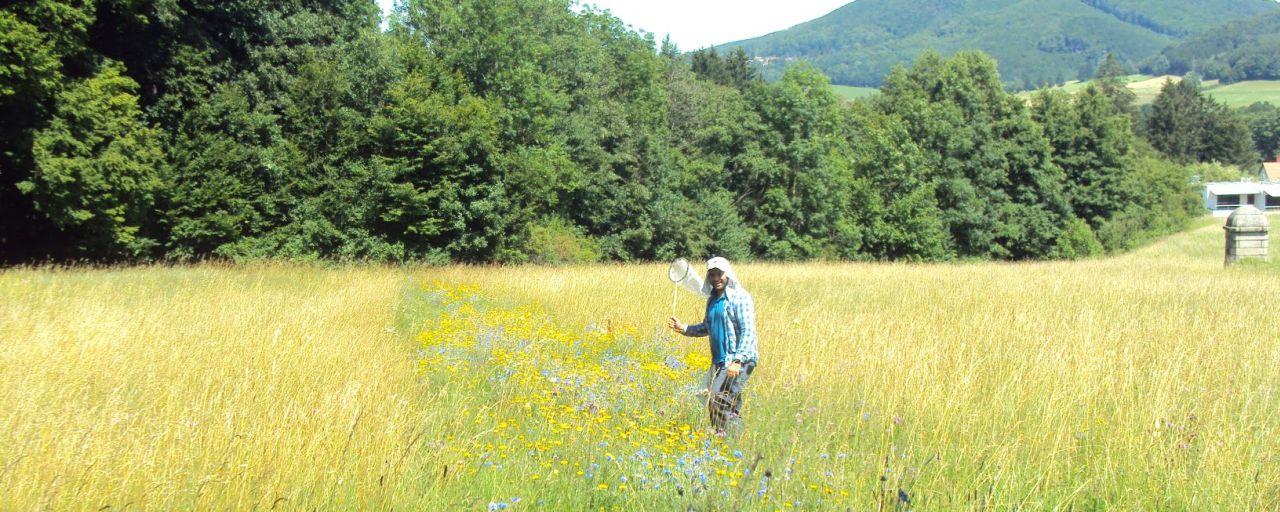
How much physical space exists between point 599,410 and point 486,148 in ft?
74.7

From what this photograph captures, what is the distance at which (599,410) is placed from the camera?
615 centimetres

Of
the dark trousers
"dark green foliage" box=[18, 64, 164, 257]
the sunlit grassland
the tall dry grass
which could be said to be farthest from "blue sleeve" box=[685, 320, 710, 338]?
"dark green foliage" box=[18, 64, 164, 257]

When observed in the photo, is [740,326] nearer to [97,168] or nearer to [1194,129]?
[97,168]

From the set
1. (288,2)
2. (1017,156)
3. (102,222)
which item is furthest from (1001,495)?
(1017,156)

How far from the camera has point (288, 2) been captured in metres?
27.3

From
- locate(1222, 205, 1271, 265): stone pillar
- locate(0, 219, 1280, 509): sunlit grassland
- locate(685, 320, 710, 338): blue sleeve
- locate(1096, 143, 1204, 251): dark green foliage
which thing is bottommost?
locate(1096, 143, 1204, 251): dark green foliage

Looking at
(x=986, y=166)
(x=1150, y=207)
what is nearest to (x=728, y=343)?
(x=986, y=166)

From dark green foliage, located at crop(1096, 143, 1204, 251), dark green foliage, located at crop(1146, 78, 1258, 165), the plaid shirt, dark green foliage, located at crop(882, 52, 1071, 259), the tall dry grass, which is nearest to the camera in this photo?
the tall dry grass

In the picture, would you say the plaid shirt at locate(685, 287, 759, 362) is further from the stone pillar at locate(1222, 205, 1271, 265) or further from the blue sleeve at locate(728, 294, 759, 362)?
the stone pillar at locate(1222, 205, 1271, 265)

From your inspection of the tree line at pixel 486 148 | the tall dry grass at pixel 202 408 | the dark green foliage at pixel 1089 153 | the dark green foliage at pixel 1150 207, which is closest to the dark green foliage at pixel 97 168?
the tree line at pixel 486 148

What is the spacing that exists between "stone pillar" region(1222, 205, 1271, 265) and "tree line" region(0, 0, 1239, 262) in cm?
1871

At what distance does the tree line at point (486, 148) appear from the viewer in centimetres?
2202

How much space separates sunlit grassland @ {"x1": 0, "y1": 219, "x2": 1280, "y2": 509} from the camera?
4.54 meters

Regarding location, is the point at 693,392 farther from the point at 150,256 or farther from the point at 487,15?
the point at 487,15
